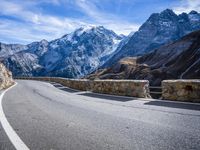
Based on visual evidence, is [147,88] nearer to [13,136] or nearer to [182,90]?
[182,90]

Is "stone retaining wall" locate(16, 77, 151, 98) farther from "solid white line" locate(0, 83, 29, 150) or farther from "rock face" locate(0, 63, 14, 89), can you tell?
"rock face" locate(0, 63, 14, 89)

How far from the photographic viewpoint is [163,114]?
7.79 metres

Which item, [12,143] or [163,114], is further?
[163,114]

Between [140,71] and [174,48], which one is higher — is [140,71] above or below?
below

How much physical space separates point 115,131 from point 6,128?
8.43 feet

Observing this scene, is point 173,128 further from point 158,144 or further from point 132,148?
point 132,148

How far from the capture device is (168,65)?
78.2 metres

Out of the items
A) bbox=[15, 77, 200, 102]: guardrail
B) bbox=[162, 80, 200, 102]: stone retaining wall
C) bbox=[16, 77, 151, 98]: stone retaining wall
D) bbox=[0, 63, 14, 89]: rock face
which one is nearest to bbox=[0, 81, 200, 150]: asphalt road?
bbox=[162, 80, 200, 102]: stone retaining wall

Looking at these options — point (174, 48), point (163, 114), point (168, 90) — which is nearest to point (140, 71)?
point (174, 48)

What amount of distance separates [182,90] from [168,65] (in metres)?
68.8

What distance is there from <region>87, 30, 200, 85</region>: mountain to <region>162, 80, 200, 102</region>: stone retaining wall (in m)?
44.2

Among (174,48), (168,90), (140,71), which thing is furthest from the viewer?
(174,48)

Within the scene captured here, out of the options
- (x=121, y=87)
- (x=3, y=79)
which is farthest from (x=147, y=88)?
(x=3, y=79)

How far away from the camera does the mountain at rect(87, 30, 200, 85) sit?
6231 cm
